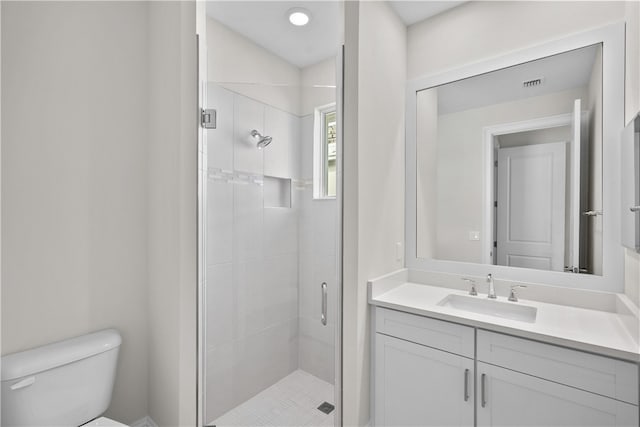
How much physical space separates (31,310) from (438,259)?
2.19m

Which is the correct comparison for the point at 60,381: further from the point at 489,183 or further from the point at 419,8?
the point at 419,8

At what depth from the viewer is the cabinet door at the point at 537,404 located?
1.10 meters

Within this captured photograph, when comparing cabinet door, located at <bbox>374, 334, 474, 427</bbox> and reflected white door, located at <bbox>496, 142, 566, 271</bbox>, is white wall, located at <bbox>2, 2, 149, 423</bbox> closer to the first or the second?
cabinet door, located at <bbox>374, 334, 474, 427</bbox>

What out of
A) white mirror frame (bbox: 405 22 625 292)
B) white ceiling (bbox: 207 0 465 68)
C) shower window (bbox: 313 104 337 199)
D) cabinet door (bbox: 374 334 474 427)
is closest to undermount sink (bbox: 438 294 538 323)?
white mirror frame (bbox: 405 22 625 292)

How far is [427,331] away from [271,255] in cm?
85

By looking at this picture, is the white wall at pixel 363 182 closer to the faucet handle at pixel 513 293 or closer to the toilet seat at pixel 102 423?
the faucet handle at pixel 513 293

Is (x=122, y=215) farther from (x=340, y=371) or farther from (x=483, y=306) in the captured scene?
(x=483, y=306)

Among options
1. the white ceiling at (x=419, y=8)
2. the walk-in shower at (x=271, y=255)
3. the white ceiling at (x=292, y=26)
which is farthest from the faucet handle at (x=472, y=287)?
the white ceiling at (x=419, y=8)

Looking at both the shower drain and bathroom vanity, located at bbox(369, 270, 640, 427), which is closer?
bathroom vanity, located at bbox(369, 270, 640, 427)

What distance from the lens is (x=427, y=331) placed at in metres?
1.49

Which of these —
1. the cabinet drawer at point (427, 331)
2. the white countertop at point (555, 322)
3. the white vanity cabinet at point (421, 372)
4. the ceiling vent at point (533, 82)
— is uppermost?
the ceiling vent at point (533, 82)

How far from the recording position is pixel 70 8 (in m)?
1.54

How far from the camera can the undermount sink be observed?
61.8 inches

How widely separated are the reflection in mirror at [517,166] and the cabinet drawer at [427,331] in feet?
2.01
